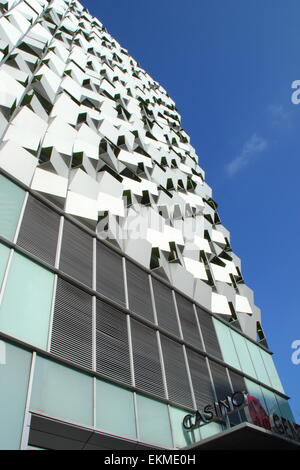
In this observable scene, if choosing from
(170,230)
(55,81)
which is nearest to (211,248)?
(170,230)

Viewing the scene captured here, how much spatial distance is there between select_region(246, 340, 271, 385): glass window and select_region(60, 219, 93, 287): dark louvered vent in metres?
10.4

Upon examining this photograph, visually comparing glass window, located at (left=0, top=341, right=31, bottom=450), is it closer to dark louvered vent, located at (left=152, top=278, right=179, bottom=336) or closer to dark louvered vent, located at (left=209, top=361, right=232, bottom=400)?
dark louvered vent, located at (left=152, top=278, right=179, bottom=336)

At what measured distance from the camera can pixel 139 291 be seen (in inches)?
618

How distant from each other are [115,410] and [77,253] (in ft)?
18.1

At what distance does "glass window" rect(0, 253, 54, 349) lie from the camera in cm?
1015

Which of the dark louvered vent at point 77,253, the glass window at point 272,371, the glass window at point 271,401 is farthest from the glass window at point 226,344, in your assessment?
the dark louvered vent at point 77,253

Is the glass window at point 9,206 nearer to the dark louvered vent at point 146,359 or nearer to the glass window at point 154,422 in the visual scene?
the dark louvered vent at point 146,359

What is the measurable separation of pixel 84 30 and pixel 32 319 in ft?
107

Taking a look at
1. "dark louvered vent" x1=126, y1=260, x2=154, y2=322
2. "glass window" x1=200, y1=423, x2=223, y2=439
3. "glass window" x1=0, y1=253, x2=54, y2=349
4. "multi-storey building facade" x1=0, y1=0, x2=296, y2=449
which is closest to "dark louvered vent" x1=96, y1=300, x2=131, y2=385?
"multi-storey building facade" x1=0, y1=0, x2=296, y2=449

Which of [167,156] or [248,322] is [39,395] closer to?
[248,322]

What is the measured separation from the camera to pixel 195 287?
1911 centimetres

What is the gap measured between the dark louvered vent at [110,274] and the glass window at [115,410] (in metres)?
3.48

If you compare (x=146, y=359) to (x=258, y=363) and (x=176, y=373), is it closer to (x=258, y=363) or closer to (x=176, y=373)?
(x=176, y=373)

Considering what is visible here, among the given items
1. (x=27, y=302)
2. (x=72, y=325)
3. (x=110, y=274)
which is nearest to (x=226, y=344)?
(x=110, y=274)
